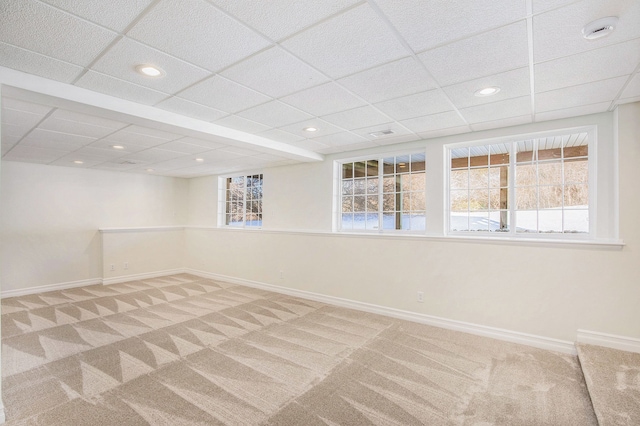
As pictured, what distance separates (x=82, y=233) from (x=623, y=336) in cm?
835

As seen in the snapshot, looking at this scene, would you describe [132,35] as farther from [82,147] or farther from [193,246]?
[193,246]

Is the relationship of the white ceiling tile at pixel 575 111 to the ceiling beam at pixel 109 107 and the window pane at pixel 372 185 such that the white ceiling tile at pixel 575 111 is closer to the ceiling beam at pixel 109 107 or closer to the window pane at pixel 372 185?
the window pane at pixel 372 185

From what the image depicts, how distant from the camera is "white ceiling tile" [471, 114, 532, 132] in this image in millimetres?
3344

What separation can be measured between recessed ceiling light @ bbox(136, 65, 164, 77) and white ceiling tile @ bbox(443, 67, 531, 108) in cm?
226

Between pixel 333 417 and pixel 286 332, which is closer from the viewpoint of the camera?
pixel 333 417

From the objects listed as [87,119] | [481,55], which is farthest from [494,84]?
[87,119]

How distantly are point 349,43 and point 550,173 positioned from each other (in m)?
3.09

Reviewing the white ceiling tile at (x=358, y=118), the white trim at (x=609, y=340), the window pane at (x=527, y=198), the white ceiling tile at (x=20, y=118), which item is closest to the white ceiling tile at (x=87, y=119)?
the white ceiling tile at (x=20, y=118)

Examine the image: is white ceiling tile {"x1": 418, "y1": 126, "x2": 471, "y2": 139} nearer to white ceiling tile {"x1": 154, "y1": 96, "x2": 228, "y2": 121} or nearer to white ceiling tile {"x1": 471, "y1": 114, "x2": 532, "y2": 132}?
white ceiling tile {"x1": 471, "y1": 114, "x2": 532, "y2": 132}

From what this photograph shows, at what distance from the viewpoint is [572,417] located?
2.21 meters

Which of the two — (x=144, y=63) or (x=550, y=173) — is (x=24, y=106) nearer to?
(x=144, y=63)

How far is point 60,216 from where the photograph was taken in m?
5.86

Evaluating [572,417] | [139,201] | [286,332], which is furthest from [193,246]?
[572,417]

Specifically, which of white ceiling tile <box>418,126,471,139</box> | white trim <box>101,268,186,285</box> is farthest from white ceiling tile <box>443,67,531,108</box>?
white trim <box>101,268,186,285</box>
